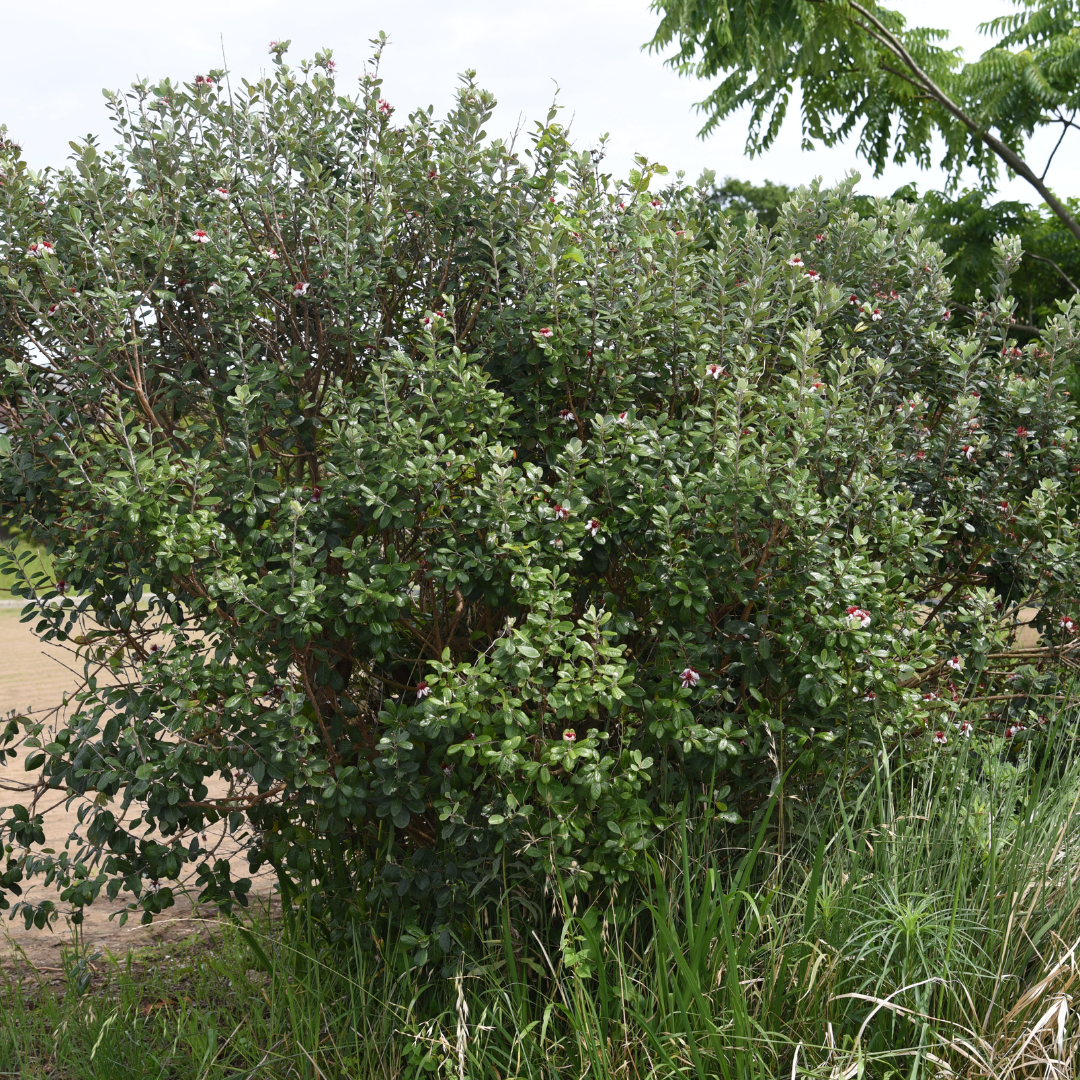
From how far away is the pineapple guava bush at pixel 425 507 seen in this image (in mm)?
3016

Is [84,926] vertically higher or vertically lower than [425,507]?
lower

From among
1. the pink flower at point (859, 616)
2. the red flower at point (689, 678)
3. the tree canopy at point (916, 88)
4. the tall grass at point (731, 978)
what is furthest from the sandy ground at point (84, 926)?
the tree canopy at point (916, 88)

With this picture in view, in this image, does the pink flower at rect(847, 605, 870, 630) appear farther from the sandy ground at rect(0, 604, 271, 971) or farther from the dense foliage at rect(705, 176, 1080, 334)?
the dense foliage at rect(705, 176, 1080, 334)

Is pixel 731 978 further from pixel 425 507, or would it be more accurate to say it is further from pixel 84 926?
pixel 84 926

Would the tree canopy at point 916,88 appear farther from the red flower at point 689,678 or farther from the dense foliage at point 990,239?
the red flower at point 689,678

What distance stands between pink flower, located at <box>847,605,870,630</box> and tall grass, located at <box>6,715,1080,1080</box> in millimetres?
484

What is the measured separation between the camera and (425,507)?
10.3 feet

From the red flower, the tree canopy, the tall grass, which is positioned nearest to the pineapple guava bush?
the red flower

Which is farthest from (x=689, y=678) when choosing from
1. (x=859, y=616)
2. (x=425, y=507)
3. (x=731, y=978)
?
(x=425, y=507)

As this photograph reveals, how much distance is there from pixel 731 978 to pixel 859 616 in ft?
3.59

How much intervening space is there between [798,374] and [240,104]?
215 centimetres

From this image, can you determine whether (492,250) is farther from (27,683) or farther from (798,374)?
(27,683)

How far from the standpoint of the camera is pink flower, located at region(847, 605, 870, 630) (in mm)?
3039

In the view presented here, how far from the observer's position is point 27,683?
9961 mm
